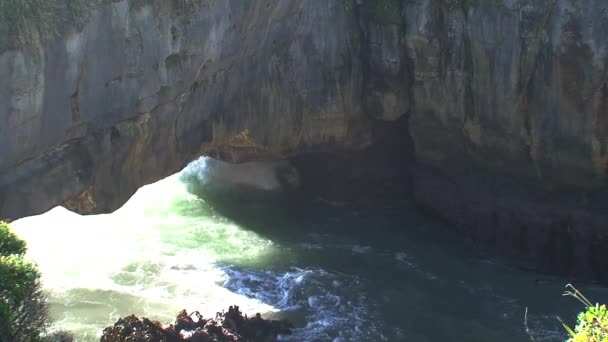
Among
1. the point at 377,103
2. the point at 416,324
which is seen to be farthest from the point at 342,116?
the point at 416,324

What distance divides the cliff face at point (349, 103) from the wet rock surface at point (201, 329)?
116 inches

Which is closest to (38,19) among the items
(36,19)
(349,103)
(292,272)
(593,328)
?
(36,19)

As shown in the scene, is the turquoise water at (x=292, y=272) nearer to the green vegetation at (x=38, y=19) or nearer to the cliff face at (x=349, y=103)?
the cliff face at (x=349, y=103)

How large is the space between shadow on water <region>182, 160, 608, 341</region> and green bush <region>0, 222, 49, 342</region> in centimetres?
599

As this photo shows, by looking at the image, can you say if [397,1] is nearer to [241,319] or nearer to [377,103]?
[377,103]

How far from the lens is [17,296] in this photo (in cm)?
1075

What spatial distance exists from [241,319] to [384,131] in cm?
983

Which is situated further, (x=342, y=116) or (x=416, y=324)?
(x=342, y=116)

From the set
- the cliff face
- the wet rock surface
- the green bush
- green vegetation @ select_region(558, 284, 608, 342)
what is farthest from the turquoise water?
green vegetation @ select_region(558, 284, 608, 342)

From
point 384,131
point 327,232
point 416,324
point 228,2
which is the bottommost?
point 416,324

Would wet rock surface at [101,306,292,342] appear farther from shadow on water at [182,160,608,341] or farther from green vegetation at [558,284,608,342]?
green vegetation at [558,284,608,342]

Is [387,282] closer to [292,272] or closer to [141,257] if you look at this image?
[292,272]

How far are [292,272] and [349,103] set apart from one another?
233 inches

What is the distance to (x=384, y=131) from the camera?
2356 centimetres
